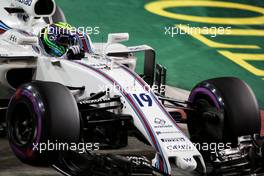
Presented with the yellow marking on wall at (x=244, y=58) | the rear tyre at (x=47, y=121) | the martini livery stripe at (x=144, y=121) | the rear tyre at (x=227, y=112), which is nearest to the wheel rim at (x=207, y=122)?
the rear tyre at (x=227, y=112)

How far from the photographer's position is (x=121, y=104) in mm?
8562

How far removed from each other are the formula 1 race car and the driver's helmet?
0.12m

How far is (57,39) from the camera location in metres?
9.66

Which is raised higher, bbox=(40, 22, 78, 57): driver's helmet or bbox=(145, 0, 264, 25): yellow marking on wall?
bbox=(40, 22, 78, 57): driver's helmet

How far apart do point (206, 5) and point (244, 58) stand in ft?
7.72

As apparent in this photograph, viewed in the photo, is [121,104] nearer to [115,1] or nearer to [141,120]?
[141,120]

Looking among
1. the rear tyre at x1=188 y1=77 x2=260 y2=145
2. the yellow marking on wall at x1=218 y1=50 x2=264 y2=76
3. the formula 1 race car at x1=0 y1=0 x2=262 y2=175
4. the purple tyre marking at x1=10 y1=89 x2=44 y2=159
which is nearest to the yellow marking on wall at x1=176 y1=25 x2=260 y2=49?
the yellow marking on wall at x1=218 y1=50 x2=264 y2=76

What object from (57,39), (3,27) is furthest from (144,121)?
(3,27)

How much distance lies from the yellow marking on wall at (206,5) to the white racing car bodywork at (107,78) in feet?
Answer: 15.8

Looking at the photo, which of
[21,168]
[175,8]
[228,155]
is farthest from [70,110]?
[175,8]

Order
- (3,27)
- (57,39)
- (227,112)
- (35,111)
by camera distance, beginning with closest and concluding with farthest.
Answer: (35,111), (227,112), (57,39), (3,27)

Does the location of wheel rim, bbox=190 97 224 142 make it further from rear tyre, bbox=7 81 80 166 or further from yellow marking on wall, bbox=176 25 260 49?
yellow marking on wall, bbox=176 25 260 49

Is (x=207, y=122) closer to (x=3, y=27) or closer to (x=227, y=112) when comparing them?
(x=227, y=112)

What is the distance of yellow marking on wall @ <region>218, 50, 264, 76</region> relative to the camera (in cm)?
1341
